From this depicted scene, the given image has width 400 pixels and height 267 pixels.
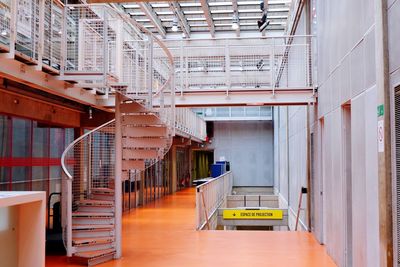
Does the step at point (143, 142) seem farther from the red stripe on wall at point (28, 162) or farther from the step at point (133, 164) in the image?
the red stripe on wall at point (28, 162)

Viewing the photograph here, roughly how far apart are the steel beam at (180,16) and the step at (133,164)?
537 centimetres

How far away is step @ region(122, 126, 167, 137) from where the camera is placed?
27.8ft

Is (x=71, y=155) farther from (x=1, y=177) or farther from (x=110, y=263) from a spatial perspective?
(x=110, y=263)

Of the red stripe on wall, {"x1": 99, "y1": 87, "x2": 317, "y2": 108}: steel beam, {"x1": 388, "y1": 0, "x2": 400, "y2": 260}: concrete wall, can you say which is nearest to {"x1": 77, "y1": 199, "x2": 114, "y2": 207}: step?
the red stripe on wall

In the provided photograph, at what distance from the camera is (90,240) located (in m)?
7.55

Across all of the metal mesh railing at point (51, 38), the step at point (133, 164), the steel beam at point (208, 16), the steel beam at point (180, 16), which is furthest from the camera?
the steel beam at point (180, 16)

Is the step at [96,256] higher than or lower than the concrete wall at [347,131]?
lower

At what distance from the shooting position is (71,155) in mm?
10508

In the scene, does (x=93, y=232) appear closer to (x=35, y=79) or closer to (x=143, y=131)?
(x=143, y=131)

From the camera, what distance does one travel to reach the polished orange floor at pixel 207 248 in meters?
7.35

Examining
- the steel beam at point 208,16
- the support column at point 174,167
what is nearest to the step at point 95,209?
the steel beam at point 208,16

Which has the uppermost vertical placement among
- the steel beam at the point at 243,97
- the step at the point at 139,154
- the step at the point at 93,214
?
the steel beam at the point at 243,97

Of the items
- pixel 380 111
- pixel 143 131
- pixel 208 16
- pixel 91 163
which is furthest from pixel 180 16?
pixel 380 111

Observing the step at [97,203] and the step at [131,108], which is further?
the step at [97,203]
